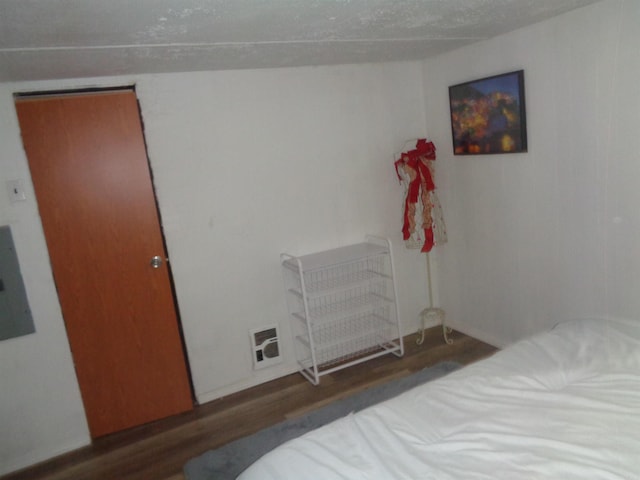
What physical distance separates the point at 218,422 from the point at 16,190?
177cm

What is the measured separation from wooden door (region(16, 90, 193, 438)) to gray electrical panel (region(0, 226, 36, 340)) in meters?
0.18

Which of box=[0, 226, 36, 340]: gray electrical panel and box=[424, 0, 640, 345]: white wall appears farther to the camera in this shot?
box=[0, 226, 36, 340]: gray electrical panel

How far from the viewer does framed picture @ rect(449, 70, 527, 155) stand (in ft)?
8.89

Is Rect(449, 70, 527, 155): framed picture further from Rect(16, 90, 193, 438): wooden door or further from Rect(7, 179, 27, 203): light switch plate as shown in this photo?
Rect(7, 179, 27, 203): light switch plate

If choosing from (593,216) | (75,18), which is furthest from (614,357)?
(75,18)

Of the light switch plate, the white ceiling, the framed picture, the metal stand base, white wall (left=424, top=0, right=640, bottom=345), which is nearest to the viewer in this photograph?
the white ceiling

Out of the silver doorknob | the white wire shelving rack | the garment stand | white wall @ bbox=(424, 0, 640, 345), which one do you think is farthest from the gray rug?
the silver doorknob

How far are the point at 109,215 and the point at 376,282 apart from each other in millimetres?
1931

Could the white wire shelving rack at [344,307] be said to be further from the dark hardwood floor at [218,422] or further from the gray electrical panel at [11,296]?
the gray electrical panel at [11,296]

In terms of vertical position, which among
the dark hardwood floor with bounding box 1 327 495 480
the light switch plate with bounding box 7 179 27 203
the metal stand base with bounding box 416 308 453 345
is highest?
the light switch plate with bounding box 7 179 27 203

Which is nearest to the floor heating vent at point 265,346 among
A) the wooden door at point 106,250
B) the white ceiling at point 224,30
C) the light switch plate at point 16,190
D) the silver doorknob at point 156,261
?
the wooden door at point 106,250

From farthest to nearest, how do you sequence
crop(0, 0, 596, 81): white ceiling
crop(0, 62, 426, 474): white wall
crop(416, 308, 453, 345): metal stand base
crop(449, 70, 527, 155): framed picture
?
crop(416, 308, 453, 345): metal stand base
crop(449, 70, 527, 155): framed picture
crop(0, 62, 426, 474): white wall
crop(0, 0, 596, 81): white ceiling

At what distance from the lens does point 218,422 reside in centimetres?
279

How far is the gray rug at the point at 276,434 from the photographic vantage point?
2.33 m
